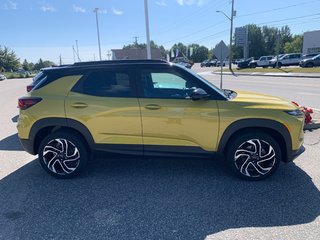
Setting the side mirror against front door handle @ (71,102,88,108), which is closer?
the side mirror

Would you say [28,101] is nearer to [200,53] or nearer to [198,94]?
[198,94]

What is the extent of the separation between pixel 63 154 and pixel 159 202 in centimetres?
169

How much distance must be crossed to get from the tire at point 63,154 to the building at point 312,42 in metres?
61.0

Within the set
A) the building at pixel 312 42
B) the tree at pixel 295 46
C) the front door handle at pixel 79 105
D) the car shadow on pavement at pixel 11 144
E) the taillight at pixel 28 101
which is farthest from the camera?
the tree at pixel 295 46

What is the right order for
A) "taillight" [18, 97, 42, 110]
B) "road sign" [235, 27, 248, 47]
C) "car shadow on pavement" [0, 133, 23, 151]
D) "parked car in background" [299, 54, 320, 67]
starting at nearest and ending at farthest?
"taillight" [18, 97, 42, 110] < "car shadow on pavement" [0, 133, 23, 151] < "parked car in background" [299, 54, 320, 67] < "road sign" [235, 27, 248, 47]

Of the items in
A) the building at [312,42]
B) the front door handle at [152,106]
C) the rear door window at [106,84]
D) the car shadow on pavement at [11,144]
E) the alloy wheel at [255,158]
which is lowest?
the car shadow on pavement at [11,144]

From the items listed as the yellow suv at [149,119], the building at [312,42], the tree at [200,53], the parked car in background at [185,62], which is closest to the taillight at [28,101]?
the yellow suv at [149,119]

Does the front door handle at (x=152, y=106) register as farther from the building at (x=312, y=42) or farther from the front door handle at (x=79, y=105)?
the building at (x=312, y=42)

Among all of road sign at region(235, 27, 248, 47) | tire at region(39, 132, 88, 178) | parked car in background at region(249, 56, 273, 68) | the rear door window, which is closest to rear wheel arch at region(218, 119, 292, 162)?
the rear door window

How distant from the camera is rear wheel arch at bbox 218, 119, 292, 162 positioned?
3684 millimetres

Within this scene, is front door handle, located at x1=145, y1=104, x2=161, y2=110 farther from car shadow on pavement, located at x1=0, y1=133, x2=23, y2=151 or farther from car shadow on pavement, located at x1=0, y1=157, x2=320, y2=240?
car shadow on pavement, located at x1=0, y1=133, x2=23, y2=151

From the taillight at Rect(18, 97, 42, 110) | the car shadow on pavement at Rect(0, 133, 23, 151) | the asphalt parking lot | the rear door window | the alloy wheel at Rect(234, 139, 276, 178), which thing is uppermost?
the rear door window

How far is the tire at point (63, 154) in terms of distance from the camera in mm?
4043

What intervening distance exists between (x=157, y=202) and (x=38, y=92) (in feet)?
7.89
